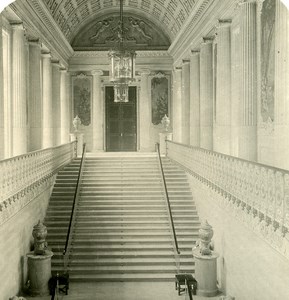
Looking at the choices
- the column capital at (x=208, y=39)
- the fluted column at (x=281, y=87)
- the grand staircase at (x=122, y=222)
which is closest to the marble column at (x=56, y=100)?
the grand staircase at (x=122, y=222)

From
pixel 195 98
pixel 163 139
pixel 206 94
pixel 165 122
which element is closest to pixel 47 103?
pixel 163 139

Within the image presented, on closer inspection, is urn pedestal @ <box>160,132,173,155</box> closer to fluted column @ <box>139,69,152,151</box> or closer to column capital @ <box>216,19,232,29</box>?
fluted column @ <box>139,69,152,151</box>

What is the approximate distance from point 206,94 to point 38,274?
10.0 meters

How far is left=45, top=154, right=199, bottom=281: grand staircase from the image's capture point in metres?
14.4

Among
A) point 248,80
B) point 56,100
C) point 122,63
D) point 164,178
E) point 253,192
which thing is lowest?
point 164,178

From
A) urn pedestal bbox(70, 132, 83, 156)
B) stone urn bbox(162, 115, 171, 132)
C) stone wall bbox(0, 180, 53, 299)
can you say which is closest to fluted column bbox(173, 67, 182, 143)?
stone urn bbox(162, 115, 171, 132)

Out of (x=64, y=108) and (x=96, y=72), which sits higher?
(x=96, y=72)

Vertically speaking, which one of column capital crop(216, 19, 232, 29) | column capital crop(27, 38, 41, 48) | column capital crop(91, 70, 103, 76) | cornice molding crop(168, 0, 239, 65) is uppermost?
cornice molding crop(168, 0, 239, 65)

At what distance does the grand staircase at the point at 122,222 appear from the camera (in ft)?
47.3

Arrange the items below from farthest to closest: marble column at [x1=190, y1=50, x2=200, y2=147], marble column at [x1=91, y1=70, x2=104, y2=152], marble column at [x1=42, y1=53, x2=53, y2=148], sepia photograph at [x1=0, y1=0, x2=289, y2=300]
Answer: marble column at [x1=91, y1=70, x2=104, y2=152], marble column at [x1=42, y1=53, x2=53, y2=148], marble column at [x1=190, y1=50, x2=200, y2=147], sepia photograph at [x1=0, y1=0, x2=289, y2=300]

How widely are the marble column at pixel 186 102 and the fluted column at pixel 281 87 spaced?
12.1 m

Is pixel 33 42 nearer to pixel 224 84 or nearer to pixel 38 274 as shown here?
pixel 224 84

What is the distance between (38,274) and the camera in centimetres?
1307

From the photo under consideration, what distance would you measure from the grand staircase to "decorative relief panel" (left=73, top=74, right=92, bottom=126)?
→ 25.8ft
